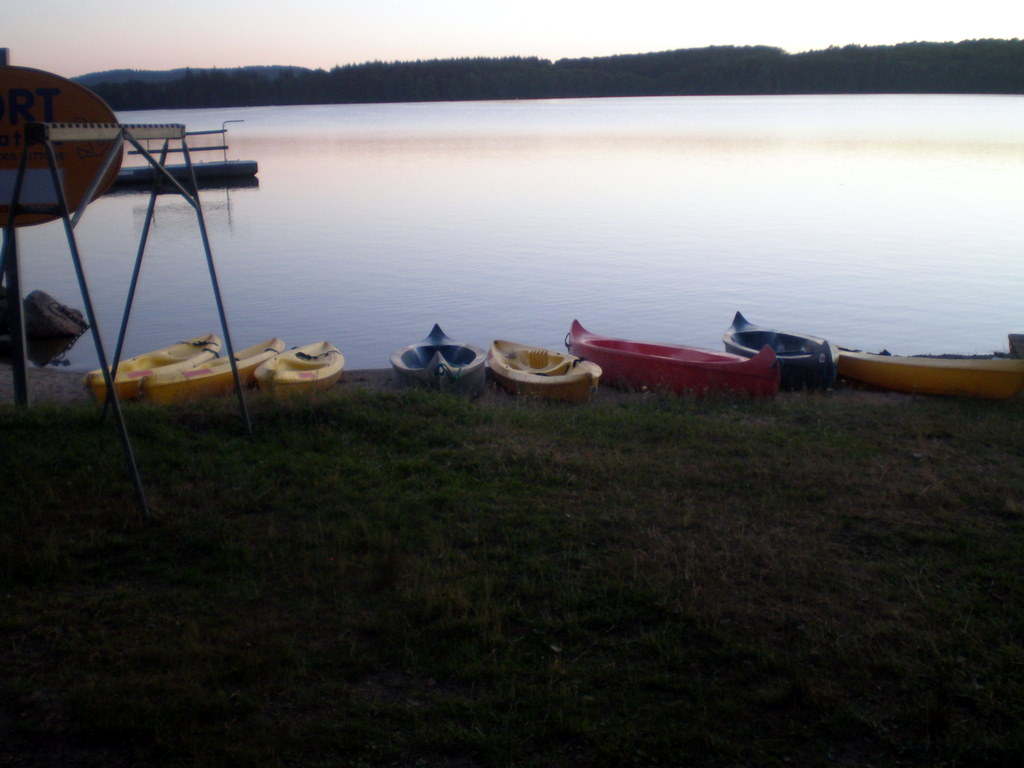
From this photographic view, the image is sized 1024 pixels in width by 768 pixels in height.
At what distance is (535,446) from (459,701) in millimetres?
3163

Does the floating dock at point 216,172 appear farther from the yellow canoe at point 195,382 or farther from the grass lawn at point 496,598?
the grass lawn at point 496,598

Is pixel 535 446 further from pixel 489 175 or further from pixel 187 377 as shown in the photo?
pixel 489 175

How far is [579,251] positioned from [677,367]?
13.2 meters

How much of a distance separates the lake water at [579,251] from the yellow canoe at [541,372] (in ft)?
10.3

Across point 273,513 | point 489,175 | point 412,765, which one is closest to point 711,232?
point 489,175

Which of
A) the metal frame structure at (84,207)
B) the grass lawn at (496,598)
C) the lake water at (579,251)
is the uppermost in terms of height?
the metal frame structure at (84,207)

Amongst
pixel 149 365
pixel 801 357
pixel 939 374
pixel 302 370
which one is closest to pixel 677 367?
pixel 801 357

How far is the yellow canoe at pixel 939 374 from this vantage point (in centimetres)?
916

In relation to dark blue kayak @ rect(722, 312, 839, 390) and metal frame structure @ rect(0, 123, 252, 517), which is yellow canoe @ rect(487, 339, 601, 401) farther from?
metal frame structure @ rect(0, 123, 252, 517)

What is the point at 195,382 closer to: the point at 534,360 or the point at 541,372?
the point at 541,372

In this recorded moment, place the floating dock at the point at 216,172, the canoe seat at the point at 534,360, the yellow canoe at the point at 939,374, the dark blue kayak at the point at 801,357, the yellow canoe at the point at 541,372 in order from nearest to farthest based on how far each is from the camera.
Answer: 1. the yellow canoe at the point at 939,374
2. the yellow canoe at the point at 541,372
3. the dark blue kayak at the point at 801,357
4. the canoe seat at the point at 534,360
5. the floating dock at the point at 216,172

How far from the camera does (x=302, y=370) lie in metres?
10.6

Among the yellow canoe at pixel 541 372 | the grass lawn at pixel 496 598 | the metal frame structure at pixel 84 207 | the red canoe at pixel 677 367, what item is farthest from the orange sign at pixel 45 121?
the red canoe at pixel 677 367

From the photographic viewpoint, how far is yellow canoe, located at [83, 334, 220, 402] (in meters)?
9.58
